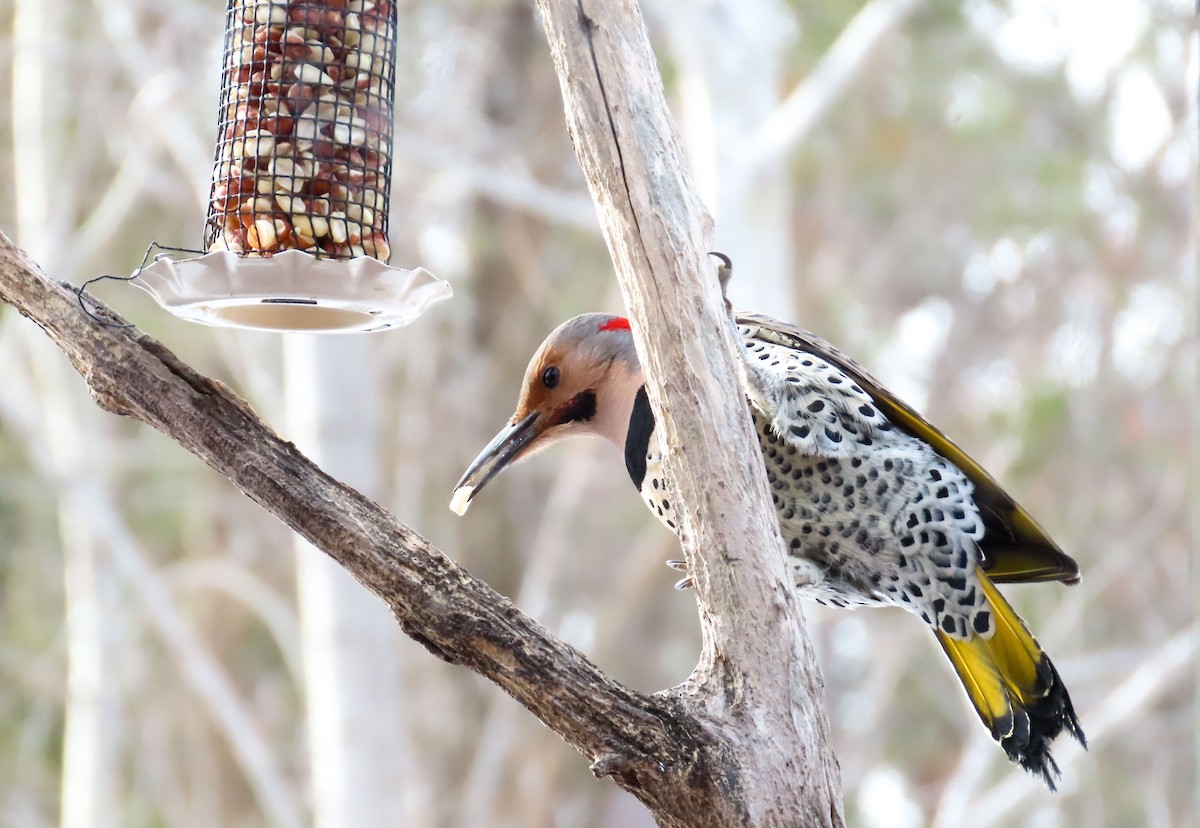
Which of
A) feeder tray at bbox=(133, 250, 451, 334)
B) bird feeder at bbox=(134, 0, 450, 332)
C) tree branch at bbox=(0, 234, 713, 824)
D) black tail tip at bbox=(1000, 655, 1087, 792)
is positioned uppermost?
bird feeder at bbox=(134, 0, 450, 332)

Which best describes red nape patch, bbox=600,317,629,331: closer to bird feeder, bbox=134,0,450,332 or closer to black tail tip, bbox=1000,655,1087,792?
→ bird feeder, bbox=134,0,450,332

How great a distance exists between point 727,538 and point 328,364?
160 inches

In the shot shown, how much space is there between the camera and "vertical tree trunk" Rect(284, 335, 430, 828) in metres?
6.13

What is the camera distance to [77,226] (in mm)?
9789

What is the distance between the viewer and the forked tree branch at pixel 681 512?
7.02 feet

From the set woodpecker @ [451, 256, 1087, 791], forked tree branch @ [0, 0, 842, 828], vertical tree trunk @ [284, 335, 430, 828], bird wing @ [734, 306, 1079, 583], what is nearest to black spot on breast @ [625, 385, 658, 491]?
woodpecker @ [451, 256, 1087, 791]

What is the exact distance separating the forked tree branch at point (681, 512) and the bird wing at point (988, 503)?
0.92 metres

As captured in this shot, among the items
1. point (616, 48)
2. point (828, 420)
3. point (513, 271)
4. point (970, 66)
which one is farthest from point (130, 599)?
point (616, 48)

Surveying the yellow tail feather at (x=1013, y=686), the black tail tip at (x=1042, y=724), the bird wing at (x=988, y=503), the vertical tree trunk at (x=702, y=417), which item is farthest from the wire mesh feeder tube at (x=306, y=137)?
the black tail tip at (x=1042, y=724)

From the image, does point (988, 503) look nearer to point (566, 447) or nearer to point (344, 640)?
point (344, 640)

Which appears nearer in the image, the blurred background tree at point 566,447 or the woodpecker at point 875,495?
the woodpecker at point 875,495

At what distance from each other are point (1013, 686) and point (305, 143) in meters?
1.90

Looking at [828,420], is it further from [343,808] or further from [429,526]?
[429,526]

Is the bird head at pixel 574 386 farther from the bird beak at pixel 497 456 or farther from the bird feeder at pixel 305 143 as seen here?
the bird feeder at pixel 305 143
